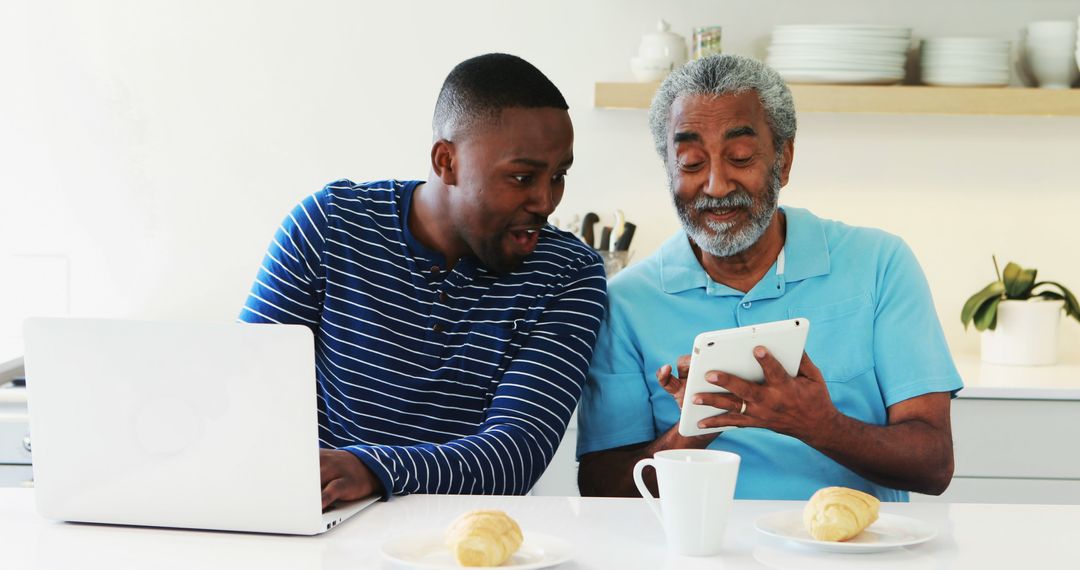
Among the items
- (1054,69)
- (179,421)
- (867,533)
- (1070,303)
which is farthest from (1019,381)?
(179,421)

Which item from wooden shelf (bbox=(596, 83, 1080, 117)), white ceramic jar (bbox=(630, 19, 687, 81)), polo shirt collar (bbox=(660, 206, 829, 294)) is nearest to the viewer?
polo shirt collar (bbox=(660, 206, 829, 294))

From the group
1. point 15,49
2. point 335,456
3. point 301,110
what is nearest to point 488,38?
point 301,110

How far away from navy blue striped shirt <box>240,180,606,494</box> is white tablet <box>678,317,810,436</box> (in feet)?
0.81

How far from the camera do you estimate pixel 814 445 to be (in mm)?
1539

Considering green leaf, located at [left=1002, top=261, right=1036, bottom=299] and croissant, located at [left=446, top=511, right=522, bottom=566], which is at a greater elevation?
green leaf, located at [left=1002, top=261, right=1036, bottom=299]

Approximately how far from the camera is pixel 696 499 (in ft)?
3.66

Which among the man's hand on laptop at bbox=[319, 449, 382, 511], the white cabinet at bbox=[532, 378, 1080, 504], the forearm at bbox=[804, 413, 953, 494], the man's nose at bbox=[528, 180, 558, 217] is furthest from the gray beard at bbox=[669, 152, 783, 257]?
the white cabinet at bbox=[532, 378, 1080, 504]

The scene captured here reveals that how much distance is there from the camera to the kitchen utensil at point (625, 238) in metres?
2.89

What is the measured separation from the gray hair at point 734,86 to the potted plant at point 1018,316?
49.6 inches

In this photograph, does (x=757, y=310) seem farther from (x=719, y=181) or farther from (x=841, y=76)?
(x=841, y=76)

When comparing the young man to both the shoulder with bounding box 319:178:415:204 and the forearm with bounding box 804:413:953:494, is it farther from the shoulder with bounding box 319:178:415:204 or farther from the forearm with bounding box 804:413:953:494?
the forearm with bounding box 804:413:953:494

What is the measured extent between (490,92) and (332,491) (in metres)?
0.65

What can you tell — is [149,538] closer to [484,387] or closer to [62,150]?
[484,387]

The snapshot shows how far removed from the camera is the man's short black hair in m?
1.63
